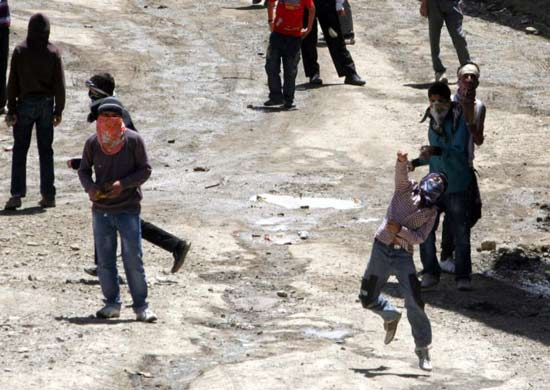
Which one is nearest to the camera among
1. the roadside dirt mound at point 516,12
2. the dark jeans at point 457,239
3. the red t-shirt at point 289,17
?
the dark jeans at point 457,239

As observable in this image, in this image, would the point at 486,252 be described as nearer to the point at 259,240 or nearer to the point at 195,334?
the point at 259,240

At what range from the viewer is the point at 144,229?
451 inches

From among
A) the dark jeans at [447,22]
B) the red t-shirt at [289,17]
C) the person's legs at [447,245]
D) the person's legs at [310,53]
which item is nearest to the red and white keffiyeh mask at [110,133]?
the person's legs at [447,245]

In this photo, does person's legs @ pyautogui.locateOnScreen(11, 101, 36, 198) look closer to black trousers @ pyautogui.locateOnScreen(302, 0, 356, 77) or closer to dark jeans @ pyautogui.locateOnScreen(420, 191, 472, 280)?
dark jeans @ pyautogui.locateOnScreen(420, 191, 472, 280)

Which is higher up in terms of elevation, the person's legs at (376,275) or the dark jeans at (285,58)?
the person's legs at (376,275)

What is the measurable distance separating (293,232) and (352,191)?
1.85 m

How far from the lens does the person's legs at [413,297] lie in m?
9.59

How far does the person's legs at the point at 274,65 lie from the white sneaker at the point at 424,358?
10.2m

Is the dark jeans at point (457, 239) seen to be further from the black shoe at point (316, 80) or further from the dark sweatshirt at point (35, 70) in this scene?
the black shoe at point (316, 80)

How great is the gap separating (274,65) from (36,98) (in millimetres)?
5802

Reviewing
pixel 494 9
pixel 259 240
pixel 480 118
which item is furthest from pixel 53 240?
pixel 494 9

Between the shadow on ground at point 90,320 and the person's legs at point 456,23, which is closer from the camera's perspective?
the shadow on ground at point 90,320

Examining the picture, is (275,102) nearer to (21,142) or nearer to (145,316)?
(21,142)

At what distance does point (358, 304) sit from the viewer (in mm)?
11484
